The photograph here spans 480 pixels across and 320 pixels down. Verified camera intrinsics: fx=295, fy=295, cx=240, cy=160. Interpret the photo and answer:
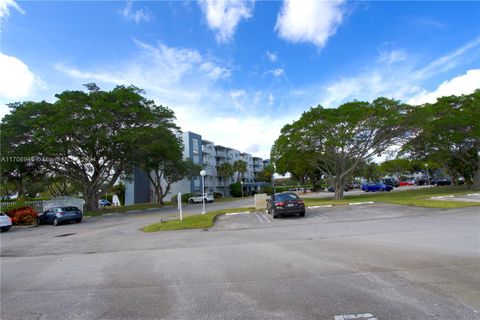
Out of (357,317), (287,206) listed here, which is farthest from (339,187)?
(357,317)

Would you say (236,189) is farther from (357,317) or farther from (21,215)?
(357,317)

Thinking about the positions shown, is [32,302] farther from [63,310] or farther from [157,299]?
[157,299]

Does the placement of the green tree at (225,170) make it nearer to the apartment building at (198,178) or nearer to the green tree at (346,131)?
the apartment building at (198,178)

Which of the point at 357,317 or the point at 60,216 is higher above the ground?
the point at 60,216

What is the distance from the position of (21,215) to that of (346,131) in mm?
27486

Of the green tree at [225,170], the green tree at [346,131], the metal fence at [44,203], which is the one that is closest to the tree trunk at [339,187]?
the green tree at [346,131]

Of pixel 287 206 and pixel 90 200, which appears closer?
pixel 287 206

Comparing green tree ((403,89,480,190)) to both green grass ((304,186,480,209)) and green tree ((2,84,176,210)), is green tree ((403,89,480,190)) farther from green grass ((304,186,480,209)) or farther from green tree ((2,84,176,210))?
green tree ((2,84,176,210))

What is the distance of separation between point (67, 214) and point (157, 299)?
65.4 ft

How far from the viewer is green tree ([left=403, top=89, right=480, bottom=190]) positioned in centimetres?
2928

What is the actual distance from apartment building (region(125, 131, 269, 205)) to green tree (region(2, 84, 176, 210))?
2363 cm

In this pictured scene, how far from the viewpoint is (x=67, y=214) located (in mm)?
21156

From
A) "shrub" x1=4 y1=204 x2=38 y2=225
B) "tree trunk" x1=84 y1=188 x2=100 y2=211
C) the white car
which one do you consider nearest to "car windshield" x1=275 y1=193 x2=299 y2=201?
"shrub" x1=4 y1=204 x2=38 y2=225

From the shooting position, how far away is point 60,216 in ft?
68.4
